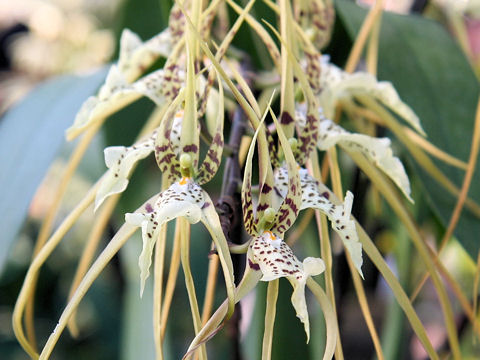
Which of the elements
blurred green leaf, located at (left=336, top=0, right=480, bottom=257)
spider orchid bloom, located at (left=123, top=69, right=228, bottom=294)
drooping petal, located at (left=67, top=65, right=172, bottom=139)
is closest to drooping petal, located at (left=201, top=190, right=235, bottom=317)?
spider orchid bloom, located at (left=123, top=69, right=228, bottom=294)

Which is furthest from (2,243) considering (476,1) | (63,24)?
(63,24)

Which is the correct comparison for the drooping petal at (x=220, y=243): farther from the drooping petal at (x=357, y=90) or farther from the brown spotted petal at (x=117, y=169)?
the drooping petal at (x=357, y=90)

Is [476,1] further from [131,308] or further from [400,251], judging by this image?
[131,308]

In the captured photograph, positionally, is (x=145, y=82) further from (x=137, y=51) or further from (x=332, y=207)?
(x=332, y=207)

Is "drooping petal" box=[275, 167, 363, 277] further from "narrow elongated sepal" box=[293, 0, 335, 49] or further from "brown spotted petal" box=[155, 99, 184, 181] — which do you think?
"narrow elongated sepal" box=[293, 0, 335, 49]

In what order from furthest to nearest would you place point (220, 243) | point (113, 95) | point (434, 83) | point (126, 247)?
1. point (126, 247)
2. point (434, 83)
3. point (113, 95)
4. point (220, 243)

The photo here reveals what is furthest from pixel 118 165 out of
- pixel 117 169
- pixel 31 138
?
pixel 31 138
